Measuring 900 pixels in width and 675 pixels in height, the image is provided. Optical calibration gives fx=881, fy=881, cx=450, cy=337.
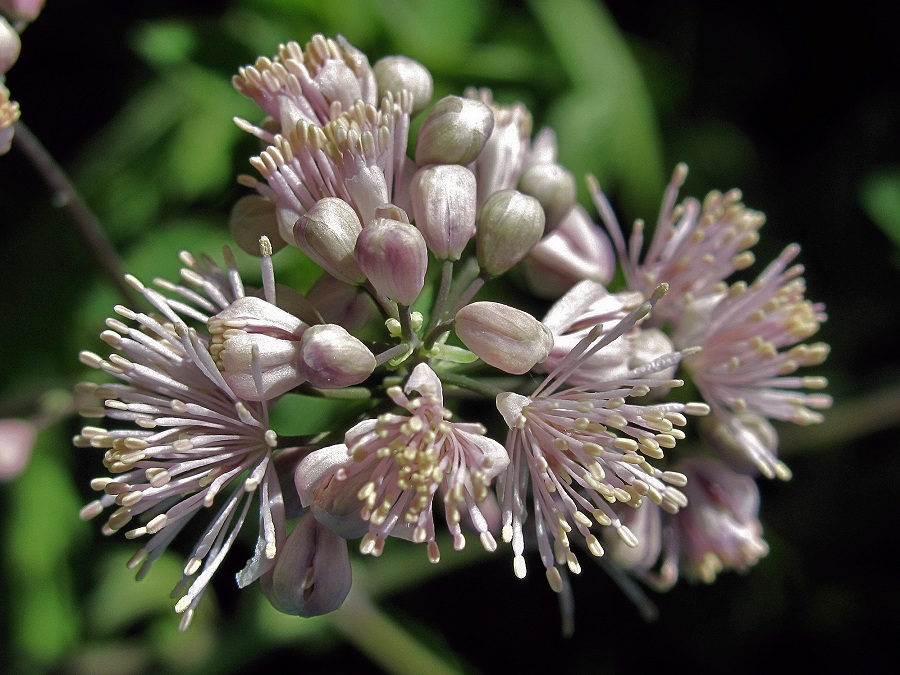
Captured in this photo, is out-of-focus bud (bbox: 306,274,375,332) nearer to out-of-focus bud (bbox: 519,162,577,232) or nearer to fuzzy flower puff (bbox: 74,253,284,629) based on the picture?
fuzzy flower puff (bbox: 74,253,284,629)

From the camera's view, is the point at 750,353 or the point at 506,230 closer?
the point at 506,230

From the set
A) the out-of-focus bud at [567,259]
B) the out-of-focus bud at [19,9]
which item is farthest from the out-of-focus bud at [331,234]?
the out-of-focus bud at [19,9]

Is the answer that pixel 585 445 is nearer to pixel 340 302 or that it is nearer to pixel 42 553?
pixel 340 302

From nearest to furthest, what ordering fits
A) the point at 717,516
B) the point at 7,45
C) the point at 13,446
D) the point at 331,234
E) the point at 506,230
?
the point at 331,234
the point at 506,230
the point at 7,45
the point at 717,516
the point at 13,446

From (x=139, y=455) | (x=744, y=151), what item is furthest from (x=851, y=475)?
(x=139, y=455)

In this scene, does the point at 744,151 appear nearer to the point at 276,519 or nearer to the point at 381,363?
the point at 381,363

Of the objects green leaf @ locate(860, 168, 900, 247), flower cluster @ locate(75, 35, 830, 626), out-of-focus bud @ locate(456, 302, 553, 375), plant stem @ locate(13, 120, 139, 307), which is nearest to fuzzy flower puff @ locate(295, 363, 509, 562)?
flower cluster @ locate(75, 35, 830, 626)

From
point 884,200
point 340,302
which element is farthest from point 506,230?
point 884,200

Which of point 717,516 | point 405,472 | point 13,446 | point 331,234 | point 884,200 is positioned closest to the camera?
point 405,472

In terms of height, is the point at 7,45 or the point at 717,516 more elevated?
the point at 7,45
